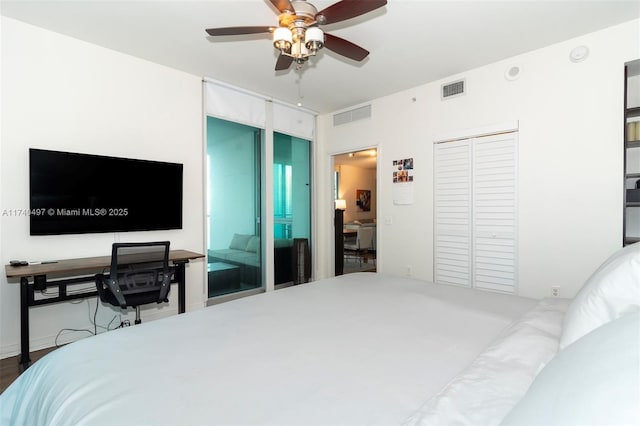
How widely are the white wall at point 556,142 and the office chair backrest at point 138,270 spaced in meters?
3.06

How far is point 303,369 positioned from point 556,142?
338 cm

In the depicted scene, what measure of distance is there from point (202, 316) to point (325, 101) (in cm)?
381

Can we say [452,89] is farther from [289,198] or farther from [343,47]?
[289,198]

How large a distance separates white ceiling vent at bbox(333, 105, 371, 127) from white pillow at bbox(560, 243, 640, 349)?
3.97 metres

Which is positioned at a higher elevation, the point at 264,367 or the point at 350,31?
the point at 350,31

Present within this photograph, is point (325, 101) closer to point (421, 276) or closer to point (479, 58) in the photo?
point (479, 58)

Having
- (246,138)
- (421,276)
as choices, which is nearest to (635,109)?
(421,276)

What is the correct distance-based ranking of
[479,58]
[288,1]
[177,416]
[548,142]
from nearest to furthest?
[177,416] < [288,1] < [548,142] < [479,58]

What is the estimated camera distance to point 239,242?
4254 millimetres

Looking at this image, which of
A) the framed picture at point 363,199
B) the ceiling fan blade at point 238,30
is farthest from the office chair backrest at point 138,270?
the framed picture at point 363,199

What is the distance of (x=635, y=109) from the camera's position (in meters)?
2.52

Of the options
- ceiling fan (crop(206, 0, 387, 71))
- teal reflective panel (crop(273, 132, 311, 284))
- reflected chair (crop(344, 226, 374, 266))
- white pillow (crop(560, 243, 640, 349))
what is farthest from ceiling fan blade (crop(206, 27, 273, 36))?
reflected chair (crop(344, 226, 374, 266))

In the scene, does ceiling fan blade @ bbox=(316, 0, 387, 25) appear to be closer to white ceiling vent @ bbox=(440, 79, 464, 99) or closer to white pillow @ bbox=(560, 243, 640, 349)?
white pillow @ bbox=(560, 243, 640, 349)

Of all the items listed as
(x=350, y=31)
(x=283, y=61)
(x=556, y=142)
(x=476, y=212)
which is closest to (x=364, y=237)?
(x=476, y=212)
